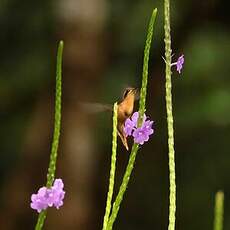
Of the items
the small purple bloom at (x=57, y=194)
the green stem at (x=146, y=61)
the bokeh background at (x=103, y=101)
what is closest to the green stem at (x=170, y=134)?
the green stem at (x=146, y=61)

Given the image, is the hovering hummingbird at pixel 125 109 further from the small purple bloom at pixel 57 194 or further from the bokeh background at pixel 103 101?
the bokeh background at pixel 103 101

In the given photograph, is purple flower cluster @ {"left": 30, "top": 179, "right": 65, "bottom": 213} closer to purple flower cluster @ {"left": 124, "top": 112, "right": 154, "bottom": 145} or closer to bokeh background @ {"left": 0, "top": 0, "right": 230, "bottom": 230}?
purple flower cluster @ {"left": 124, "top": 112, "right": 154, "bottom": 145}

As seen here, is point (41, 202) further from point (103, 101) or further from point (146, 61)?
point (103, 101)

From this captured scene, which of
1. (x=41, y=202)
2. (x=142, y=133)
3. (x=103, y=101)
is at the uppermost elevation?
(x=103, y=101)

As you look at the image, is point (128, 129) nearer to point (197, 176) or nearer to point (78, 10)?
point (78, 10)

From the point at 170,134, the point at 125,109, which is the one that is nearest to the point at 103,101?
the point at 125,109

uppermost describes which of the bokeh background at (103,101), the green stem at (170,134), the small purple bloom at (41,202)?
the bokeh background at (103,101)
